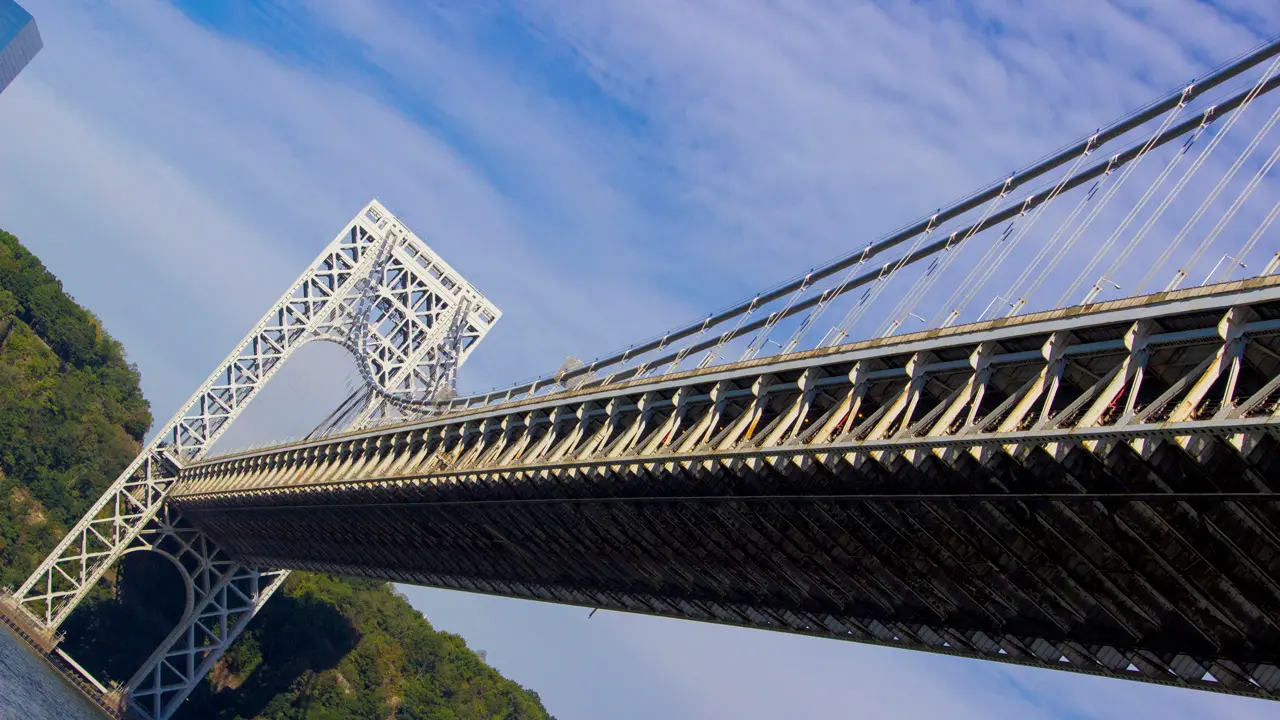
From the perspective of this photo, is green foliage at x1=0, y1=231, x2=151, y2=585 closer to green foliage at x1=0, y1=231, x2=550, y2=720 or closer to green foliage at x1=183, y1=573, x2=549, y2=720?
green foliage at x1=0, y1=231, x2=550, y2=720

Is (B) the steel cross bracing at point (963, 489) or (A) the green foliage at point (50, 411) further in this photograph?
(A) the green foliage at point (50, 411)

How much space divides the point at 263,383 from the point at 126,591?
21527 millimetres

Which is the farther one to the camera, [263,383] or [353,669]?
[353,669]

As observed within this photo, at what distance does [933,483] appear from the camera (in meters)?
34.1

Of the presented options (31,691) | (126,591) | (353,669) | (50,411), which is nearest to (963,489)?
(31,691)

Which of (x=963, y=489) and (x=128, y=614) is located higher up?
(x=963, y=489)

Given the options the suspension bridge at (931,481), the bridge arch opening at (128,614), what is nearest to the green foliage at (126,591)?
the bridge arch opening at (128,614)

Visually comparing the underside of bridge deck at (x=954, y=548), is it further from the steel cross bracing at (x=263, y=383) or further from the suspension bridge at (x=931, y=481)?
the steel cross bracing at (x=263, y=383)

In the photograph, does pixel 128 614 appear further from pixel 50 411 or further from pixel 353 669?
pixel 353 669

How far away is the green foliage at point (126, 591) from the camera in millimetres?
103938

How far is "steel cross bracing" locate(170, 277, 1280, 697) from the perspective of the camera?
27422 mm

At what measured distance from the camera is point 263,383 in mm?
98250

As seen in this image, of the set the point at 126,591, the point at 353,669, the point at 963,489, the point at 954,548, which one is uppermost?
the point at 963,489

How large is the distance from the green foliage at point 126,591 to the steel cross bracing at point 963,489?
54.5 metres
